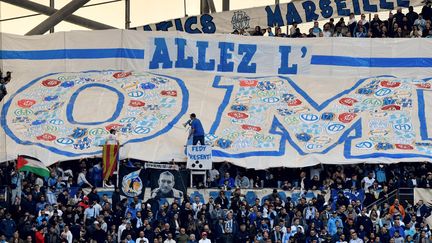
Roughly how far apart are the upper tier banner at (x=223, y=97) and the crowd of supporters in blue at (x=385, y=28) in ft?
2.36

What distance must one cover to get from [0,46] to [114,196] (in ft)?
38.2

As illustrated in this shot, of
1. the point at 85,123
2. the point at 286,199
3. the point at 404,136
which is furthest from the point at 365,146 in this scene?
the point at 85,123

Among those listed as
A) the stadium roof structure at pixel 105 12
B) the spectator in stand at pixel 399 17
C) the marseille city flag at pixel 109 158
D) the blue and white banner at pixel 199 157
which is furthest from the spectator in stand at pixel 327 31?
the marseille city flag at pixel 109 158

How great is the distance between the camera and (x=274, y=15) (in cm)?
5453

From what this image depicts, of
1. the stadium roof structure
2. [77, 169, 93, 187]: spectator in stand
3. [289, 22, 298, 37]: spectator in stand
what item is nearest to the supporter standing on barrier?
[77, 169, 93, 187]: spectator in stand

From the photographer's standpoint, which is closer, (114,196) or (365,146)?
(114,196)

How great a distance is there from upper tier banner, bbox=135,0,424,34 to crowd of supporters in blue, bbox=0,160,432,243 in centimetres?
1125

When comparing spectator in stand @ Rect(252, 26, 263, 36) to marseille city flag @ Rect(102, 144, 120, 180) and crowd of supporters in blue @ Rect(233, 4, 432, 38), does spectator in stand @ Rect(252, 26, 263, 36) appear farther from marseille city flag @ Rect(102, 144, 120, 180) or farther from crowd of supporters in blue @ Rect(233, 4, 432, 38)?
marseille city flag @ Rect(102, 144, 120, 180)

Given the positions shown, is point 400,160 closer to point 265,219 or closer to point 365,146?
point 365,146

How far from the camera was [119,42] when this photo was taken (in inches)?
2023

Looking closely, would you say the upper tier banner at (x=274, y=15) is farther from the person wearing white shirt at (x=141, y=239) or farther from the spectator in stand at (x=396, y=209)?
the person wearing white shirt at (x=141, y=239)

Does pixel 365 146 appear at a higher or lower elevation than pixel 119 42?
lower

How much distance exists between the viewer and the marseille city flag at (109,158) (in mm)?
43938

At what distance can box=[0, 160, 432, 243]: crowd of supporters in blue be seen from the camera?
3950 cm
